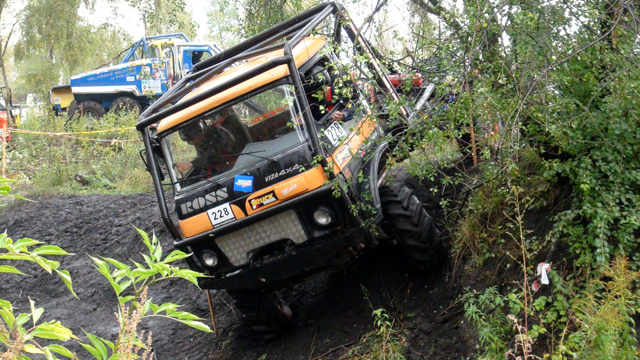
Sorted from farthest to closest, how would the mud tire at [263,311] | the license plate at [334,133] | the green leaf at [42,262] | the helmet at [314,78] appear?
the mud tire at [263,311], the helmet at [314,78], the license plate at [334,133], the green leaf at [42,262]

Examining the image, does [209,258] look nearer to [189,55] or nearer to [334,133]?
[334,133]

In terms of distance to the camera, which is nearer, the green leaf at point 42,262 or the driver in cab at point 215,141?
the green leaf at point 42,262

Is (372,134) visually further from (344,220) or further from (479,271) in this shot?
(479,271)

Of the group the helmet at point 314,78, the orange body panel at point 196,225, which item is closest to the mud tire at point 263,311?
the orange body panel at point 196,225

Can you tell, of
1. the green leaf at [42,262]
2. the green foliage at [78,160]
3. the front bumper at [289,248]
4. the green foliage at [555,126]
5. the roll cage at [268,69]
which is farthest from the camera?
the green foliage at [78,160]

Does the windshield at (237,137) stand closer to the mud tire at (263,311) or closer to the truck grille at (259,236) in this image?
the truck grille at (259,236)

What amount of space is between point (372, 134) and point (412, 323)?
6.03ft

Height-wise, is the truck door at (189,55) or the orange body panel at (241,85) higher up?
the truck door at (189,55)

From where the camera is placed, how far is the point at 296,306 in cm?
641

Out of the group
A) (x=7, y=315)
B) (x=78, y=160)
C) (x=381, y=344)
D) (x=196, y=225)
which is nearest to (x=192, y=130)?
Answer: (x=196, y=225)

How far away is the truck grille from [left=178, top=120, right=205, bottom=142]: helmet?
926 millimetres

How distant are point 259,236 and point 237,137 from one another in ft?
2.89

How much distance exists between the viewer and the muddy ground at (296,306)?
5016 mm

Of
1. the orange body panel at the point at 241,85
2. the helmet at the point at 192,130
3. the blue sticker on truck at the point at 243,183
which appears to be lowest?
the blue sticker on truck at the point at 243,183
